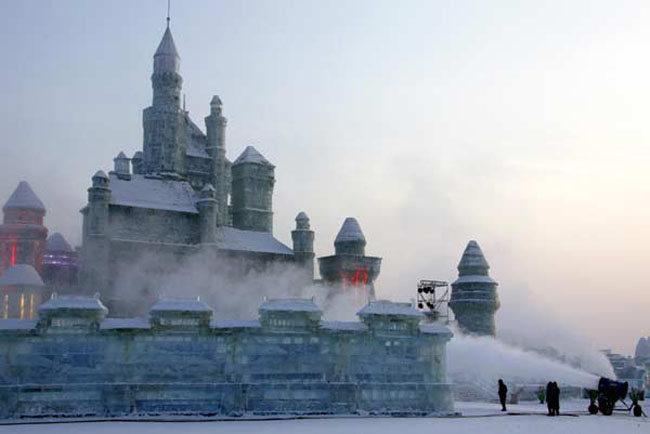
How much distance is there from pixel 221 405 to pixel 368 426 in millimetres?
6634

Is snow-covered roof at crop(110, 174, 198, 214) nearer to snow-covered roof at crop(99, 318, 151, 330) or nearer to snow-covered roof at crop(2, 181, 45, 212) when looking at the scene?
snow-covered roof at crop(2, 181, 45, 212)

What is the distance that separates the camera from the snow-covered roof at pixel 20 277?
52.0 metres

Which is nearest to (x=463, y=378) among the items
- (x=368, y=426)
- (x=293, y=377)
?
(x=293, y=377)

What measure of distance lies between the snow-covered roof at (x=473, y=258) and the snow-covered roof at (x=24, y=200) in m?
36.0

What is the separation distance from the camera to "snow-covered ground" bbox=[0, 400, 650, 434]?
20359 mm

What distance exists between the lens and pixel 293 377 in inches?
1091

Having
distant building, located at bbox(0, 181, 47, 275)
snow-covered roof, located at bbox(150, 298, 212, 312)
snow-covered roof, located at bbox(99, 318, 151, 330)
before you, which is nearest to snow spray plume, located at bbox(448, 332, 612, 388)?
snow-covered roof, located at bbox(150, 298, 212, 312)

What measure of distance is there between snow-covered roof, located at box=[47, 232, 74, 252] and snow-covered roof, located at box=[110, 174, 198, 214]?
39.5 ft

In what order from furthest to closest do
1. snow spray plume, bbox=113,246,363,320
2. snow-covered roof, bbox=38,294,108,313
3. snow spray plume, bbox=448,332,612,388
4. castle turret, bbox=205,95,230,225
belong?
castle turret, bbox=205,95,230,225 < snow spray plume, bbox=113,246,363,320 < snow spray plume, bbox=448,332,612,388 < snow-covered roof, bbox=38,294,108,313

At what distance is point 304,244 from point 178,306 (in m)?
29.8

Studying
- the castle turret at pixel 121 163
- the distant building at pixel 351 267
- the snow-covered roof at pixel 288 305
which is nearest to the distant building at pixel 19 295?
the castle turret at pixel 121 163

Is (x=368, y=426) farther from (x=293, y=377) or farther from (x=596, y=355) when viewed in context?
(x=596, y=355)

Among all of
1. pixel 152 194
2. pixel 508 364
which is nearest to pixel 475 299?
pixel 508 364

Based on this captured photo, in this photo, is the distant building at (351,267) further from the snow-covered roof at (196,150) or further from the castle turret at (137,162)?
the castle turret at (137,162)
